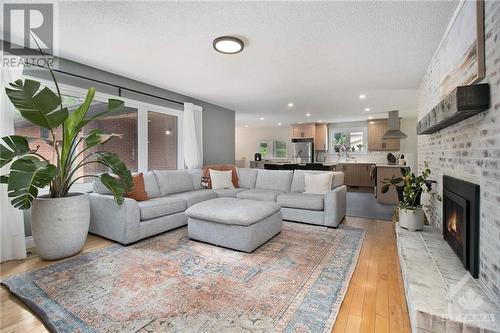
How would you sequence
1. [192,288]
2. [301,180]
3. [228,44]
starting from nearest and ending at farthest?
[192,288] < [228,44] < [301,180]

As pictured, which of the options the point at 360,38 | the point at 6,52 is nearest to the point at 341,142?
the point at 360,38

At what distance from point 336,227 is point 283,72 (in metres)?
2.45

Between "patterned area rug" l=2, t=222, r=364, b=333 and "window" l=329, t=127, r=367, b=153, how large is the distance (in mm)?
6122

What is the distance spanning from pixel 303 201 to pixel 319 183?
0.50m

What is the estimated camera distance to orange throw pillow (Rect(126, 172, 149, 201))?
3.21 m

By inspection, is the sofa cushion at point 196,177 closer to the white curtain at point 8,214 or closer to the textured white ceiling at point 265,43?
the textured white ceiling at point 265,43

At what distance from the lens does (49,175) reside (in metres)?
2.09

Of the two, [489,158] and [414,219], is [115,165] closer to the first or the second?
[489,158]

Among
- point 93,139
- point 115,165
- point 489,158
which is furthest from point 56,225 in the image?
point 489,158

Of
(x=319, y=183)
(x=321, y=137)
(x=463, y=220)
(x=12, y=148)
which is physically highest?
(x=321, y=137)

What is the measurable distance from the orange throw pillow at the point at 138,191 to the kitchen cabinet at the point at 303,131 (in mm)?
6383

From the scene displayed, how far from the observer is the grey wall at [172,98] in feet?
10.4

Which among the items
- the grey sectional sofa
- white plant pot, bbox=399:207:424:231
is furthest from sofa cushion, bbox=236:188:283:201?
white plant pot, bbox=399:207:424:231

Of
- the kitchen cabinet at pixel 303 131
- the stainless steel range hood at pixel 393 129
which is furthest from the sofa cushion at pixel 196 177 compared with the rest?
the kitchen cabinet at pixel 303 131
